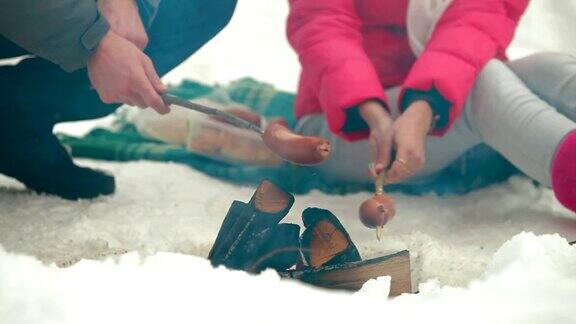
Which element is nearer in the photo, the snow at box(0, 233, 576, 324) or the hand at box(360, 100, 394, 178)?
the snow at box(0, 233, 576, 324)

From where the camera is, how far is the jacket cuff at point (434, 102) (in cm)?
58

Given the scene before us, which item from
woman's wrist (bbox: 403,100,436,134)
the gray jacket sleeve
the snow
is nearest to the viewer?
the snow

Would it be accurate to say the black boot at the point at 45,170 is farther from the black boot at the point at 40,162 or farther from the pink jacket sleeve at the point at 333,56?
the pink jacket sleeve at the point at 333,56

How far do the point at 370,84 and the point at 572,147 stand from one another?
164 mm

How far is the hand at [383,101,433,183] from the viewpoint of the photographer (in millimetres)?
533

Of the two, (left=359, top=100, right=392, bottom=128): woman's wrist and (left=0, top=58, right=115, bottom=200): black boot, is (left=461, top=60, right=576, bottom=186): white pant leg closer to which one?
(left=359, top=100, right=392, bottom=128): woman's wrist

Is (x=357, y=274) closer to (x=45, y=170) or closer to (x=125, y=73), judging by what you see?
(x=125, y=73)

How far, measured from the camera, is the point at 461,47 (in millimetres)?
597

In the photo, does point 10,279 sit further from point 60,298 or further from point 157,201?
point 157,201

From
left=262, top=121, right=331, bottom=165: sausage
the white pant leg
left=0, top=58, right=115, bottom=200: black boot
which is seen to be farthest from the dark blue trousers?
the white pant leg

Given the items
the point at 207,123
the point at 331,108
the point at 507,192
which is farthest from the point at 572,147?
the point at 207,123

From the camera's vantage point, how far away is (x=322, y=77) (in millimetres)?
636

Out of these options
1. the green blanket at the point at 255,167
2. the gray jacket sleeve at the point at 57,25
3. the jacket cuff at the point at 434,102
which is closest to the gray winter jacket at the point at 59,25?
the gray jacket sleeve at the point at 57,25

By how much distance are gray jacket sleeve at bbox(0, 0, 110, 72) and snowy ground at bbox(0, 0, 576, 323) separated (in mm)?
131
